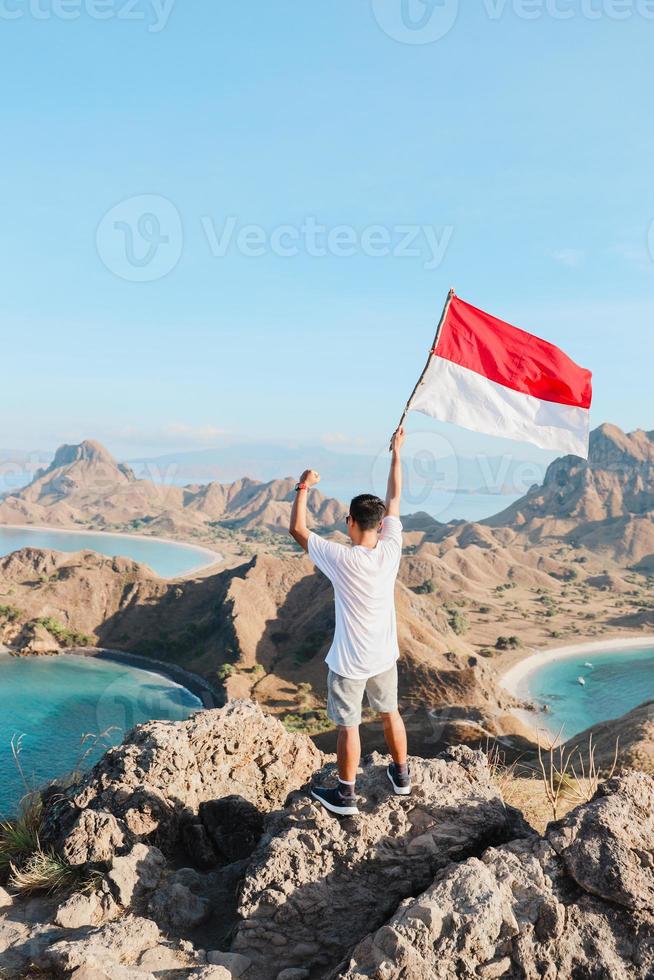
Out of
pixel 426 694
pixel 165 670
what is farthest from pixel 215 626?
pixel 426 694

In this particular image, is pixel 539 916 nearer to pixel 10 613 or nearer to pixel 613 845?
pixel 613 845

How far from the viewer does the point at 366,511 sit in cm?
472

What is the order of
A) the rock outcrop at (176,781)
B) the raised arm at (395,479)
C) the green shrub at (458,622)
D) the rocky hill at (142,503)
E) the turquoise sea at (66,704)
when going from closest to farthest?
the rock outcrop at (176,781), the raised arm at (395,479), the turquoise sea at (66,704), the green shrub at (458,622), the rocky hill at (142,503)

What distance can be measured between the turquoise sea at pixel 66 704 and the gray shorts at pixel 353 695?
23.4m

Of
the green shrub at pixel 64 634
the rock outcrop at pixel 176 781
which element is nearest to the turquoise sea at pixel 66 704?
the green shrub at pixel 64 634

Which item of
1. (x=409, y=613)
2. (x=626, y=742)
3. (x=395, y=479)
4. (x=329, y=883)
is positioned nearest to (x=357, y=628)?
(x=395, y=479)

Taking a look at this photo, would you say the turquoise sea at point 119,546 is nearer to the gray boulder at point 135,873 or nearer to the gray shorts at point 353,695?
the gray boulder at point 135,873

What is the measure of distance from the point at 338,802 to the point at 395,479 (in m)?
2.44

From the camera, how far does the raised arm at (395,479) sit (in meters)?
5.34

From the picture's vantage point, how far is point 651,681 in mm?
46938

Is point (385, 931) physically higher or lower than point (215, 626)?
higher

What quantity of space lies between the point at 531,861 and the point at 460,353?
4.70m

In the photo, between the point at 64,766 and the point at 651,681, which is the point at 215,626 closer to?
the point at 64,766

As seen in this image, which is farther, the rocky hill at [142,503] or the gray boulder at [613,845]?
the rocky hill at [142,503]
